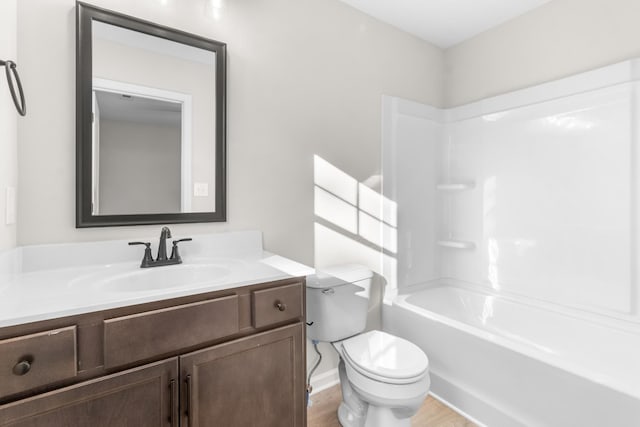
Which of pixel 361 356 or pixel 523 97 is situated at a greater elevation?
pixel 523 97

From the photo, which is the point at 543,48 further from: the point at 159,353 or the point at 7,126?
the point at 7,126

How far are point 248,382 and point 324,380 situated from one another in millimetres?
1014

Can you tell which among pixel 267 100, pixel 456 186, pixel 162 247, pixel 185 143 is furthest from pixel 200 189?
pixel 456 186

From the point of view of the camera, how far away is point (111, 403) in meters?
0.91

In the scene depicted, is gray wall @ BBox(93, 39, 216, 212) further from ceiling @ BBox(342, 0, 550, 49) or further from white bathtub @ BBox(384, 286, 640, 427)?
white bathtub @ BBox(384, 286, 640, 427)

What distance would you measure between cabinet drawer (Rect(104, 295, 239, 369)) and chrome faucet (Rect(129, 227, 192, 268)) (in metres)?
0.44

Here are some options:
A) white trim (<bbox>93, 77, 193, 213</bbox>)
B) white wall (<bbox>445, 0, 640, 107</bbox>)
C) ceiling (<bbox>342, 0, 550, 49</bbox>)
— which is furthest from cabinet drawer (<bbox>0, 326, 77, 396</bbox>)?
white wall (<bbox>445, 0, 640, 107</bbox>)

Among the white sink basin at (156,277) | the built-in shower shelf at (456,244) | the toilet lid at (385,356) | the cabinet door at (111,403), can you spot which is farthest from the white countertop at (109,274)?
the built-in shower shelf at (456,244)

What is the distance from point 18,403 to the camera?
2.60ft

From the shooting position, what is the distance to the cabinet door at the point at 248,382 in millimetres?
1042

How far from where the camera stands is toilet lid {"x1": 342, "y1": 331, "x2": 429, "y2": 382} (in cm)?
145

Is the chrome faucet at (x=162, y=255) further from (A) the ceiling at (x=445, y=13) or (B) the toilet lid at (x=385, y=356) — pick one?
(A) the ceiling at (x=445, y=13)

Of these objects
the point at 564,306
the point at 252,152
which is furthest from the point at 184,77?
the point at 564,306

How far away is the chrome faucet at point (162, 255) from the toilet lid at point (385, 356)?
950 mm
